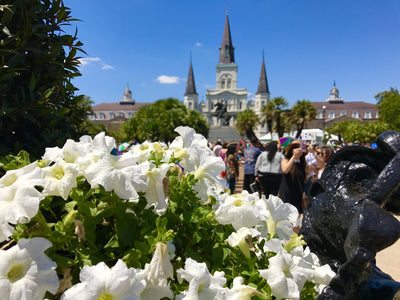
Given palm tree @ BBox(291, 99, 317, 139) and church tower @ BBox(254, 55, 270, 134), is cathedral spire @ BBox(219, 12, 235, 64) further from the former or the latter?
palm tree @ BBox(291, 99, 317, 139)

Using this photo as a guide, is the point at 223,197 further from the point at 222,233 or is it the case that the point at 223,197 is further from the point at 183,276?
the point at 183,276

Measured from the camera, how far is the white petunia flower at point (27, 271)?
0.75 m

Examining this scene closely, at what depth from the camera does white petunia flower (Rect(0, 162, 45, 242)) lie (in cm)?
80

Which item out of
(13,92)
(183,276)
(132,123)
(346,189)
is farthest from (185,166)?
(132,123)

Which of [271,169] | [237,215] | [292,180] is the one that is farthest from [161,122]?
[237,215]

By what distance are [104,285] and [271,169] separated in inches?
224

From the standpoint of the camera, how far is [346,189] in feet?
4.96

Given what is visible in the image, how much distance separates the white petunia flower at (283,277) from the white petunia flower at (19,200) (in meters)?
0.73

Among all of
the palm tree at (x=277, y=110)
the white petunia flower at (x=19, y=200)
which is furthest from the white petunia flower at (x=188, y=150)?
the palm tree at (x=277, y=110)

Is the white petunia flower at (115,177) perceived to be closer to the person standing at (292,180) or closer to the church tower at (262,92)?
the person standing at (292,180)

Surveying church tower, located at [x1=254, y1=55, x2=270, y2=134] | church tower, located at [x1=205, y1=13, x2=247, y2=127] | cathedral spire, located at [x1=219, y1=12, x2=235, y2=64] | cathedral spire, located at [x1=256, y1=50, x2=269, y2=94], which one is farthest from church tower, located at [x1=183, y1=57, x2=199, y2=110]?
cathedral spire, located at [x1=256, y1=50, x2=269, y2=94]

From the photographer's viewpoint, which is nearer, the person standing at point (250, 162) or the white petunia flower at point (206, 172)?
the white petunia flower at point (206, 172)

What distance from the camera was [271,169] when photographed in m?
6.20

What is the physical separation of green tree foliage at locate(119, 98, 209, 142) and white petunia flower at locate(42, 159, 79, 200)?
28205 millimetres
